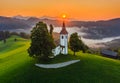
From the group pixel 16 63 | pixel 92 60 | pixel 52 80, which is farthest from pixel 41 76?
pixel 92 60

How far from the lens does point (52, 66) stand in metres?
96.2

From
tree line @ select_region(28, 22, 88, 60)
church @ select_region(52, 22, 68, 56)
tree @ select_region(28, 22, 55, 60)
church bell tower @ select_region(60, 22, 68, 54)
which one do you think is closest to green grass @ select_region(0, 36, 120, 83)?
church @ select_region(52, 22, 68, 56)

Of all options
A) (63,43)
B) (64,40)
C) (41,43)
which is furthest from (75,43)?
(41,43)

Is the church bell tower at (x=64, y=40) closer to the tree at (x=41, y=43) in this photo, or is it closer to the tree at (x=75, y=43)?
the tree at (x=75, y=43)

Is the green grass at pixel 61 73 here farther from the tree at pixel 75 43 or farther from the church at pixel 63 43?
the tree at pixel 75 43

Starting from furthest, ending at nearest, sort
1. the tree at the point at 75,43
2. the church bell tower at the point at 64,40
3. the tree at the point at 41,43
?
the tree at the point at 75,43 < the church bell tower at the point at 64,40 < the tree at the point at 41,43

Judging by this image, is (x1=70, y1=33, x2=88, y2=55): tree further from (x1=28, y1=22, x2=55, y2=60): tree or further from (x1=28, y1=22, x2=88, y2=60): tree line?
(x1=28, y1=22, x2=55, y2=60): tree

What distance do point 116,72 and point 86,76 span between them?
42.6ft

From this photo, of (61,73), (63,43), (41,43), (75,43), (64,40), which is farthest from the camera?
(63,43)

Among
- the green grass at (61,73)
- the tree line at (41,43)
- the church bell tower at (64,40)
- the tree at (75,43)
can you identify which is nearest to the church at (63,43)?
the church bell tower at (64,40)

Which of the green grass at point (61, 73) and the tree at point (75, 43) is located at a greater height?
the tree at point (75, 43)

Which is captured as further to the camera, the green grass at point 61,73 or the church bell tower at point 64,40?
the church bell tower at point 64,40

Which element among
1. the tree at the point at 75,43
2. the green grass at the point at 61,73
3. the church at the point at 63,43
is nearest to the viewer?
the green grass at the point at 61,73

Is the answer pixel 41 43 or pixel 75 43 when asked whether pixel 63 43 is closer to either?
pixel 75 43
